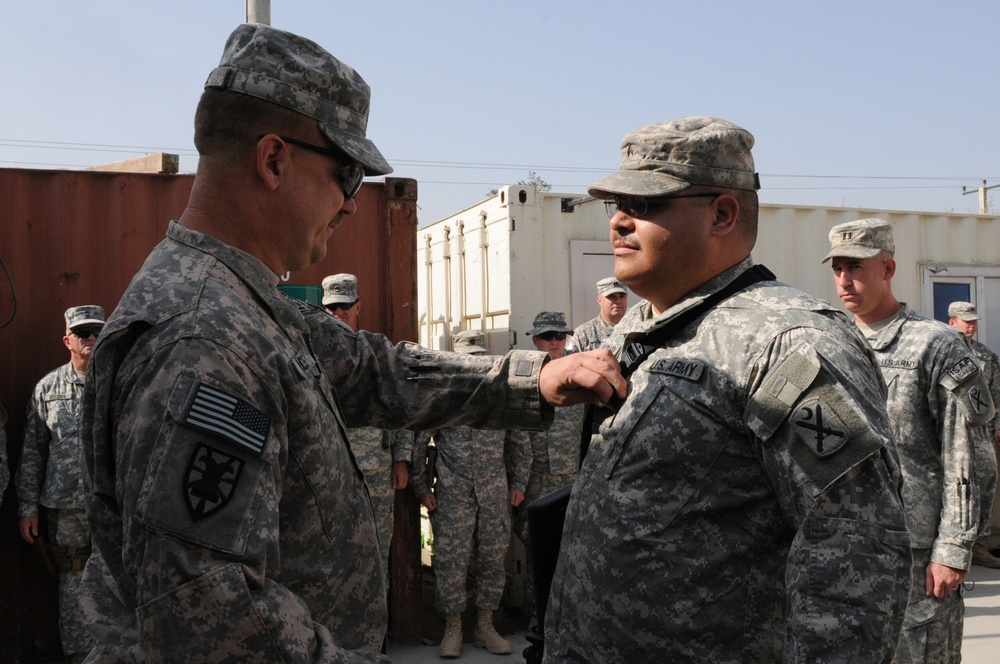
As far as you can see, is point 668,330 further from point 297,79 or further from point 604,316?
point 604,316

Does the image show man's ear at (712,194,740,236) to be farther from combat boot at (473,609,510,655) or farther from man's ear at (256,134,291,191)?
combat boot at (473,609,510,655)

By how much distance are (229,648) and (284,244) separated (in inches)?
35.1

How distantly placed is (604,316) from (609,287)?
0.76 feet

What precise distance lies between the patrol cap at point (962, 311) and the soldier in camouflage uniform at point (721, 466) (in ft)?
24.8

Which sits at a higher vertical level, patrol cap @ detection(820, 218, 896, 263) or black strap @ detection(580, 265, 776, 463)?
patrol cap @ detection(820, 218, 896, 263)

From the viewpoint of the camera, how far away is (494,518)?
6.49 m

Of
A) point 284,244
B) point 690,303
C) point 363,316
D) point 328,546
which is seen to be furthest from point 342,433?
point 363,316

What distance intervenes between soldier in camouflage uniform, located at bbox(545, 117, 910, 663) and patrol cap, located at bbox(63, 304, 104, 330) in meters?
3.96

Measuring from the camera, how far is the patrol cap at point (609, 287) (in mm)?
7070

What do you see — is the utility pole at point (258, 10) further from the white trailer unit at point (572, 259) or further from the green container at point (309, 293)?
the white trailer unit at point (572, 259)

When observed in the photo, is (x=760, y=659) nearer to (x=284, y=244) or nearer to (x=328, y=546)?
(x=328, y=546)

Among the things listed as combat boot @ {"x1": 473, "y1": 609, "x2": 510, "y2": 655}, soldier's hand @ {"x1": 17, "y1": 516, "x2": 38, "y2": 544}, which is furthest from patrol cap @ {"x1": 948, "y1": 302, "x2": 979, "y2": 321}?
soldier's hand @ {"x1": 17, "y1": 516, "x2": 38, "y2": 544}

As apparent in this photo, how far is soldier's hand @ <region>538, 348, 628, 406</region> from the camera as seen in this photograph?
2.35 m

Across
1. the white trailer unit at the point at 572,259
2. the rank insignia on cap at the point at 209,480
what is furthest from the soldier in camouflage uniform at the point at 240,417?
the white trailer unit at the point at 572,259
